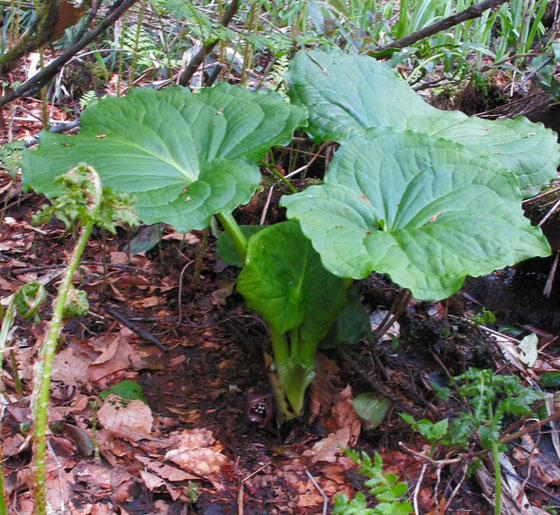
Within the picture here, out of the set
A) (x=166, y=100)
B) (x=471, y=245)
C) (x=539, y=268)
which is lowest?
(x=539, y=268)

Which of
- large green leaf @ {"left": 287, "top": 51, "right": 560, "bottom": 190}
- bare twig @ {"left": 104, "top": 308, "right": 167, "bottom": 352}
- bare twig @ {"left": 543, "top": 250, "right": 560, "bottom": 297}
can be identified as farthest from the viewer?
bare twig @ {"left": 543, "top": 250, "right": 560, "bottom": 297}

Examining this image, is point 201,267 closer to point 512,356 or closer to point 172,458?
point 172,458

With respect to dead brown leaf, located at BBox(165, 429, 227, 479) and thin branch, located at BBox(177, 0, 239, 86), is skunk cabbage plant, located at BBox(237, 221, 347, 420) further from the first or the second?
thin branch, located at BBox(177, 0, 239, 86)

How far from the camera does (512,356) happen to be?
7.43 feet

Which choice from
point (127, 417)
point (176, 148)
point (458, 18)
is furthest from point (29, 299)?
point (458, 18)

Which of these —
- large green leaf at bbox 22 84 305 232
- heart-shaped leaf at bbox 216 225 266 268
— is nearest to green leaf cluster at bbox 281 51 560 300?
large green leaf at bbox 22 84 305 232

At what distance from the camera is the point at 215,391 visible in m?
2.01

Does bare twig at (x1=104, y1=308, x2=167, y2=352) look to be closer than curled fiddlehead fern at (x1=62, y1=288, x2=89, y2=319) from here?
No

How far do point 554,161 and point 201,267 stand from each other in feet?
4.98

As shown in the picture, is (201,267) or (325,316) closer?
(325,316)

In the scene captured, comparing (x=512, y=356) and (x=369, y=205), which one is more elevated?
(x=369, y=205)

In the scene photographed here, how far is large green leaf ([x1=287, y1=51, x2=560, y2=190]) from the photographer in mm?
1966

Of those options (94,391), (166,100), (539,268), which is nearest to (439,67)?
(539,268)

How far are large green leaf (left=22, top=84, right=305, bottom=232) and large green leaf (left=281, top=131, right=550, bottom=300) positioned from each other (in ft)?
0.72
